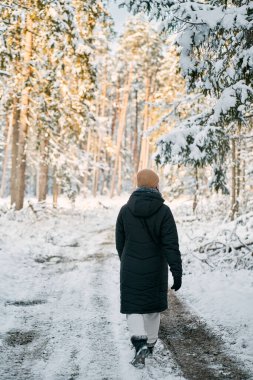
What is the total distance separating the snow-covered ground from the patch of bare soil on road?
0.47 ft

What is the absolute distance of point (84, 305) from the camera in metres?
6.94

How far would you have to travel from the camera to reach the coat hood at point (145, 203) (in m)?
4.71

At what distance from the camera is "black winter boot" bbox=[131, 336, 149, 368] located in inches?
176

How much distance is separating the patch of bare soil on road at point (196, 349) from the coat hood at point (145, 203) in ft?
5.88

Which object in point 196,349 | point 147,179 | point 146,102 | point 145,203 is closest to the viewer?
point 145,203

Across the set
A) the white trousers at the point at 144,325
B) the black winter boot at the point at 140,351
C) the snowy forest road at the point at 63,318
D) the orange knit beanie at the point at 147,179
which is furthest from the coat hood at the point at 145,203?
the snowy forest road at the point at 63,318

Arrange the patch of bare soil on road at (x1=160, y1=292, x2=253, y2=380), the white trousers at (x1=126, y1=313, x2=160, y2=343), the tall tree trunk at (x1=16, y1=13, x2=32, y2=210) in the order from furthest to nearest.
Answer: the tall tree trunk at (x1=16, y1=13, x2=32, y2=210) < the white trousers at (x1=126, y1=313, x2=160, y2=343) < the patch of bare soil on road at (x1=160, y1=292, x2=253, y2=380)

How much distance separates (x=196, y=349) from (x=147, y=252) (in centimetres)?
147

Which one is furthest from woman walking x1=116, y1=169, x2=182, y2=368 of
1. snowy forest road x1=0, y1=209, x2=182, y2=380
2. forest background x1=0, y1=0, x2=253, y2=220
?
forest background x1=0, y1=0, x2=253, y2=220

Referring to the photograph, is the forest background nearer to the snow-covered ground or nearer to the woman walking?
the snow-covered ground

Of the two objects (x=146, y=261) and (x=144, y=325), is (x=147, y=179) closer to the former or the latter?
(x=146, y=261)

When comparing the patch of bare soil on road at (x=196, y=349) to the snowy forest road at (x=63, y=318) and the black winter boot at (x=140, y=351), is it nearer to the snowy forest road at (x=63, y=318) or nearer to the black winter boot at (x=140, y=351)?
the snowy forest road at (x=63, y=318)

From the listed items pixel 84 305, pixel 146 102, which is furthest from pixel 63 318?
pixel 146 102

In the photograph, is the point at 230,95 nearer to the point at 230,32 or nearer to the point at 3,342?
the point at 230,32
